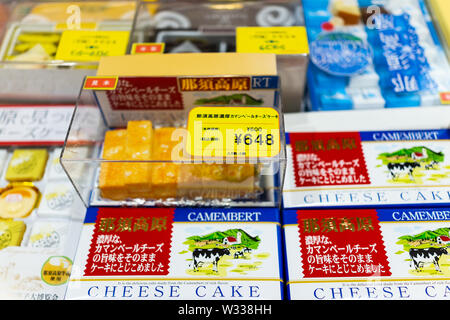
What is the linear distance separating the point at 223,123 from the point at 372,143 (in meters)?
0.73

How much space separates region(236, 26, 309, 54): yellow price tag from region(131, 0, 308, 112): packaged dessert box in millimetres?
82

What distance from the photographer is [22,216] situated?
182 cm

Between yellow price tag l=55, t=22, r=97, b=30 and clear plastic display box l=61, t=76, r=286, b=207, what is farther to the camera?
yellow price tag l=55, t=22, r=97, b=30

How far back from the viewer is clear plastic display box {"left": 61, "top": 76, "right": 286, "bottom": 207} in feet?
5.21

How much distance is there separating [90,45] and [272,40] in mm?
944

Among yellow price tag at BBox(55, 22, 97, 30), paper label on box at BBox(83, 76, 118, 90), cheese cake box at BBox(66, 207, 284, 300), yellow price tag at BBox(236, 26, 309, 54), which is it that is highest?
yellow price tag at BBox(55, 22, 97, 30)

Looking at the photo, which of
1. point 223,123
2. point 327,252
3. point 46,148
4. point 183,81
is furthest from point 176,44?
point 327,252

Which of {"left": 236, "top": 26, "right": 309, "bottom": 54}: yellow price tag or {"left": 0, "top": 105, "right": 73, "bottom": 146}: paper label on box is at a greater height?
{"left": 236, "top": 26, "right": 309, "bottom": 54}: yellow price tag

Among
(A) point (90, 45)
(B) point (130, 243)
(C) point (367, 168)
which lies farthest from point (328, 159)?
(A) point (90, 45)

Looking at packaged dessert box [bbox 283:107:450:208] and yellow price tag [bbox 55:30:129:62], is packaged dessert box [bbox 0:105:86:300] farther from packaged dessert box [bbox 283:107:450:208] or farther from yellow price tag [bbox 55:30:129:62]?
packaged dessert box [bbox 283:107:450:208]

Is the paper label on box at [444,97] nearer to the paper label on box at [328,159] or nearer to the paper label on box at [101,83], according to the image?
the paper label on box at [328,159]

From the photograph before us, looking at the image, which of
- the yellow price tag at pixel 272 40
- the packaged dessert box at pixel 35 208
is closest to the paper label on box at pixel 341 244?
the yellow price tag at pixel 272 40

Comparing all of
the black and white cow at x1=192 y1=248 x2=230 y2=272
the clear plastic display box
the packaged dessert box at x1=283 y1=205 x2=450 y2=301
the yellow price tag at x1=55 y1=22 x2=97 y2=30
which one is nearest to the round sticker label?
the clear plastic display box

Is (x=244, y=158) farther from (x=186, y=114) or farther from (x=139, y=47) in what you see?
(x=139, y=47)
